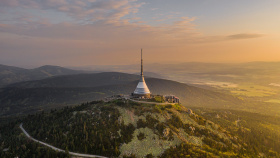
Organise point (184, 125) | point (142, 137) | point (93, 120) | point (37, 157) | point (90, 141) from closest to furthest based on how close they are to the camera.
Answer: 1. point (37, 157)
2. point (90, 141)
3. point (142, 137)
4. point (93, 120)
5. point (184, 125)

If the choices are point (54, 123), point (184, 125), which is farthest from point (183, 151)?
point (54, 123)

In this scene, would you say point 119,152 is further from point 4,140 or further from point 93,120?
point 4,140

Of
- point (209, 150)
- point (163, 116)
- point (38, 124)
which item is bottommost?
point (209, 150)

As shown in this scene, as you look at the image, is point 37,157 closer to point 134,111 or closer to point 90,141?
point 90,141

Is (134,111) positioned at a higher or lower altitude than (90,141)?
higher

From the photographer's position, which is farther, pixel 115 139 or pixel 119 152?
pixel 115 139

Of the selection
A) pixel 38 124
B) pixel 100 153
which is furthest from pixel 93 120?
pixel 38 124

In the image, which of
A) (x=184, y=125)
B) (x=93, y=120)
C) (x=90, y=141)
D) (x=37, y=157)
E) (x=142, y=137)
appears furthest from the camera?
(x=184, y=125)
